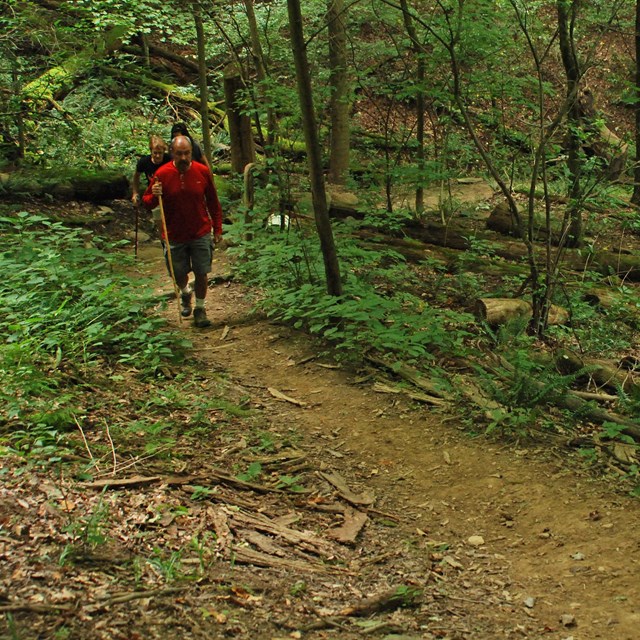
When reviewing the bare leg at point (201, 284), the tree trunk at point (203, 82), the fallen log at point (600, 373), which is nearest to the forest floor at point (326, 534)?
the bare leg at point (201, 284)

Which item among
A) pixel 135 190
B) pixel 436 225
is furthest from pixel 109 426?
pixel 436 225

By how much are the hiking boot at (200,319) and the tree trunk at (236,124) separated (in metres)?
4.72

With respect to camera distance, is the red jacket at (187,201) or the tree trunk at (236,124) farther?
the tree trunk at (236,124)

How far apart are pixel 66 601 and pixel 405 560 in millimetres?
1990

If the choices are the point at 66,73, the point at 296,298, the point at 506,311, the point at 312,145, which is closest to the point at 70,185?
the point at 66,73

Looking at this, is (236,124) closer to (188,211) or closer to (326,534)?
(188,211)

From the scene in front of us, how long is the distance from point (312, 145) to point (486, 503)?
3.98 m

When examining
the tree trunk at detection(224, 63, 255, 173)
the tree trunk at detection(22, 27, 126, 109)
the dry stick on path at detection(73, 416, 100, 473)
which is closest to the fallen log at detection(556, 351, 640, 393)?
the dry stick on path at detection(73, 416, 100, 473)

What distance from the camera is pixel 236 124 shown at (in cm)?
1222

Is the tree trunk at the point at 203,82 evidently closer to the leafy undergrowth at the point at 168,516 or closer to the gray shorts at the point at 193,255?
the gray shorts at the point at 193,255

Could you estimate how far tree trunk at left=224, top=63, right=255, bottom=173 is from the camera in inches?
467

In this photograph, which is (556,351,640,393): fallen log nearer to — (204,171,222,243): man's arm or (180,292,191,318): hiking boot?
(204,171,222,243): man's arm

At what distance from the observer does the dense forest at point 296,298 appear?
435 cm

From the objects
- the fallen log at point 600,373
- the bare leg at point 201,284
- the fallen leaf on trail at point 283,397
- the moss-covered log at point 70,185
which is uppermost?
the moss-covered log at point 70,185
